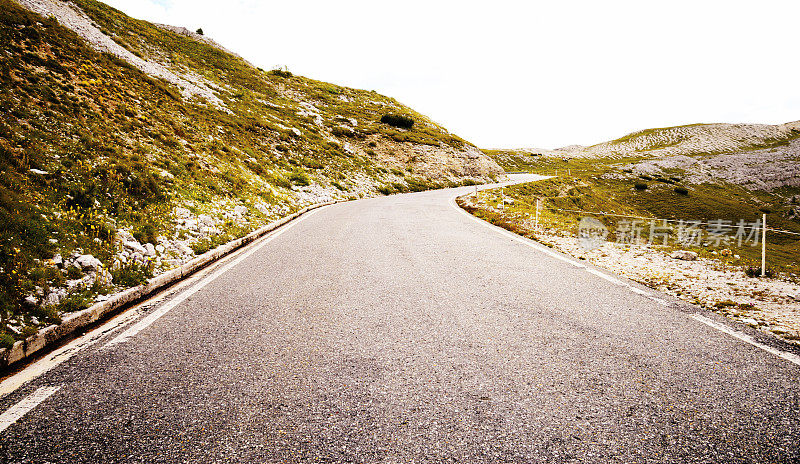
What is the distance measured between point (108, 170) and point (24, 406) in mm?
6560

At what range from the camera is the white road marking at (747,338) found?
111 inches

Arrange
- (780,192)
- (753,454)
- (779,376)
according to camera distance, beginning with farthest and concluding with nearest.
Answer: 1. (780,192)
2. (779,376)
3. (753,454)

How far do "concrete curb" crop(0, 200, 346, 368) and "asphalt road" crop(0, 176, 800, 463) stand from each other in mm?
467

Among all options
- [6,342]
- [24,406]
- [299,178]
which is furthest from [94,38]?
[24,406]

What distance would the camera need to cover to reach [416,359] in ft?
9.33

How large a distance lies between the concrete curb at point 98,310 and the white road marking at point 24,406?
0.80m

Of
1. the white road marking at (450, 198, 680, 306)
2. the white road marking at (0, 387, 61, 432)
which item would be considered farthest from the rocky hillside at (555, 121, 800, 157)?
the white road marking at (0, 387, 61, 432)

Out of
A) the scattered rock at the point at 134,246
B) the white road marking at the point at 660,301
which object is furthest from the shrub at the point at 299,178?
the white road marking at the point at 660,301

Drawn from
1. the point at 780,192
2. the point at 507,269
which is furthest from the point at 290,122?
→ the point at 780,192

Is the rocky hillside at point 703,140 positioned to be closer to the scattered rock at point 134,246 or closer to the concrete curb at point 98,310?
the concrete curb at point 98,310

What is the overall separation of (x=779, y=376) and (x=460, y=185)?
3471cm

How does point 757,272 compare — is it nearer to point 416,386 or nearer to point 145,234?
point 416,386

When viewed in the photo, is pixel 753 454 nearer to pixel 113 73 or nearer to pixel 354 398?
pixel 354 398

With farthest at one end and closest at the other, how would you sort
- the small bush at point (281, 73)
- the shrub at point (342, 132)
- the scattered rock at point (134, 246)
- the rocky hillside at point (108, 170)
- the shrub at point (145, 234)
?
1. the small bush at point (281, 73)
2. the shrub at point (342, 132)
3. the shrub at point (145, 234)
4. the scattered rock at point (134, 246)
5. the rocky hillside at point (108, 170)
